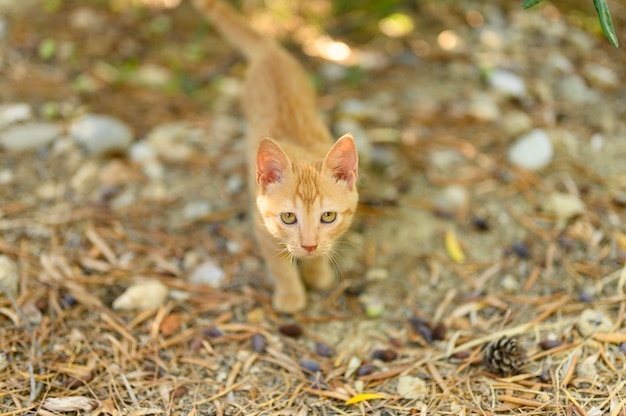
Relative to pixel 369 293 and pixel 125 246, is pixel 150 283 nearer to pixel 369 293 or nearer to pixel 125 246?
pixel 125 246

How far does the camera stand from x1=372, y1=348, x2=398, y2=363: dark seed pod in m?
2.59

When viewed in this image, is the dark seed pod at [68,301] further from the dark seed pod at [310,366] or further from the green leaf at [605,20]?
the green leaf at [605,20]

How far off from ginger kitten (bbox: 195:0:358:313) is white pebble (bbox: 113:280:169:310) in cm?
56

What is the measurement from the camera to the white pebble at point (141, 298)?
2.74 meters

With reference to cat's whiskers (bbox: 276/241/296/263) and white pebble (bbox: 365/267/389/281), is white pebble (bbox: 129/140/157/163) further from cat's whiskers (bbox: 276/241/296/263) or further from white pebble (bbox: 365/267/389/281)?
white pebble (bbox: 365/267/389/281)

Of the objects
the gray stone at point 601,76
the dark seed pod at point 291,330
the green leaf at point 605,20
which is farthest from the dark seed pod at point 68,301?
the gray stone at point 601,76

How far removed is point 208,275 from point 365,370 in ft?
3.22

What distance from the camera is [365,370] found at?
2.54 m

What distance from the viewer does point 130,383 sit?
7.92 feet

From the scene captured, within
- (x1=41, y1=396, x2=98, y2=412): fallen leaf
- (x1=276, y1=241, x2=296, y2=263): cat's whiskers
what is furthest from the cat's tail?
(x1=41, y1=396, x2=98, y2=412): fallen leaf

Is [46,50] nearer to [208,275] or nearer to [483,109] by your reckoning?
[208,275]

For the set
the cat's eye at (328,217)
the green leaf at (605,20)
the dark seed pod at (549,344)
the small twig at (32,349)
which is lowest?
the dark seed pod at (549,344)

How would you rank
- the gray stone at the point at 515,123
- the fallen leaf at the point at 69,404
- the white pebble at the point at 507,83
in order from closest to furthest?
the fallen leaf at the point at 69,404 < the gray stone at the point at 515,123 < the white pebble at the point at 507,83

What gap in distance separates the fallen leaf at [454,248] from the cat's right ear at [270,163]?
3.68 feet
